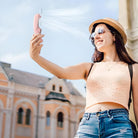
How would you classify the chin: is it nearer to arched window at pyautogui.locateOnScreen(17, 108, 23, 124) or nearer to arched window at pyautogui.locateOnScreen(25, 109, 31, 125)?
arched window at pyautogui.locateOnScreen(17, 108, 23, 124)

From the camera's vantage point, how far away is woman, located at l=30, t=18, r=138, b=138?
990 mm

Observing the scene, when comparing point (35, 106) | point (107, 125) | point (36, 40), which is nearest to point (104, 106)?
point (107, 125)

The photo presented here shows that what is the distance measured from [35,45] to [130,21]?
1127mm

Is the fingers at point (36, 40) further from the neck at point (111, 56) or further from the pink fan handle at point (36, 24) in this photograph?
the neck at point (111, 56)

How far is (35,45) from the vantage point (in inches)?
41.7

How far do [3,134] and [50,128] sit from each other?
239 centimetres

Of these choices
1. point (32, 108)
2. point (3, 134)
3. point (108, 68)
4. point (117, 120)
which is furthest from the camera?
point (32, 108)

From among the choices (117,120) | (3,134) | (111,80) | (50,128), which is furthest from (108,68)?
(50,128)

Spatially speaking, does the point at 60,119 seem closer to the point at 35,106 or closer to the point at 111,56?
the point at 35,106

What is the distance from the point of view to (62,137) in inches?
542

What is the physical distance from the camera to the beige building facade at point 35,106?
490 inches

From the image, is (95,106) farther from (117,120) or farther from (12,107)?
(12,107)

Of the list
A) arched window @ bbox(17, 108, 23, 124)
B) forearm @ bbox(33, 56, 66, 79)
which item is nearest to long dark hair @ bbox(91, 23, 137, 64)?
forearm @ bbox(33, 56, 66, 79)

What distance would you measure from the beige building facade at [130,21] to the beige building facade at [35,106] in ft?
35.6
